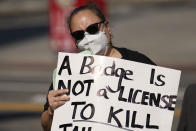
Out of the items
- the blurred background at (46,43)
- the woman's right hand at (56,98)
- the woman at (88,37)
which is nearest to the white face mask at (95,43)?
the woman at (88,37)

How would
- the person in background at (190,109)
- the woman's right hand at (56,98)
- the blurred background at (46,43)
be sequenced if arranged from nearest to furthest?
the person in background at (190,109)
the woman's right hand at (56,98)
the blurred background at (46,43)

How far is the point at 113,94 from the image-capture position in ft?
18.2

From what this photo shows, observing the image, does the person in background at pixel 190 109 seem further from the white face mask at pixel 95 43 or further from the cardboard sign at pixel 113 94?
the white face mask at pixel 95 43

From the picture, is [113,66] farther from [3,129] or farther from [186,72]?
[186,72]

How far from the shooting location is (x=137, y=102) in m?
5.56

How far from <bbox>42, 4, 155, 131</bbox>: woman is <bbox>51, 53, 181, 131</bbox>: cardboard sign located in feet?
0.18

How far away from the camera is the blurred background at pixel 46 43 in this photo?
1644 centimetres

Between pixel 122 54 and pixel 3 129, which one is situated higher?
pixel 122 54

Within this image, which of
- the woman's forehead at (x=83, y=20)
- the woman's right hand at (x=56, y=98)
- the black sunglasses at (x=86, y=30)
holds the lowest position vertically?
the woman's right hand at (x=56, y=98)

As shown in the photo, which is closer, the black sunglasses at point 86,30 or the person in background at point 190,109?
the person in background at point 190,109

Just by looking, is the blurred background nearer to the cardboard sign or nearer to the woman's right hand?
the cardboard sign

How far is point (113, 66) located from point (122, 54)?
106 millimetres

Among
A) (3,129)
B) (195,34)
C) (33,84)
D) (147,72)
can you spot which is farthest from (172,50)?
(147,72)

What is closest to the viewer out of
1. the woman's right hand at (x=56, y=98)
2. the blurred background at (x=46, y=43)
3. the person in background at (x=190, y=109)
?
the person in background at (x=190, y=109)
